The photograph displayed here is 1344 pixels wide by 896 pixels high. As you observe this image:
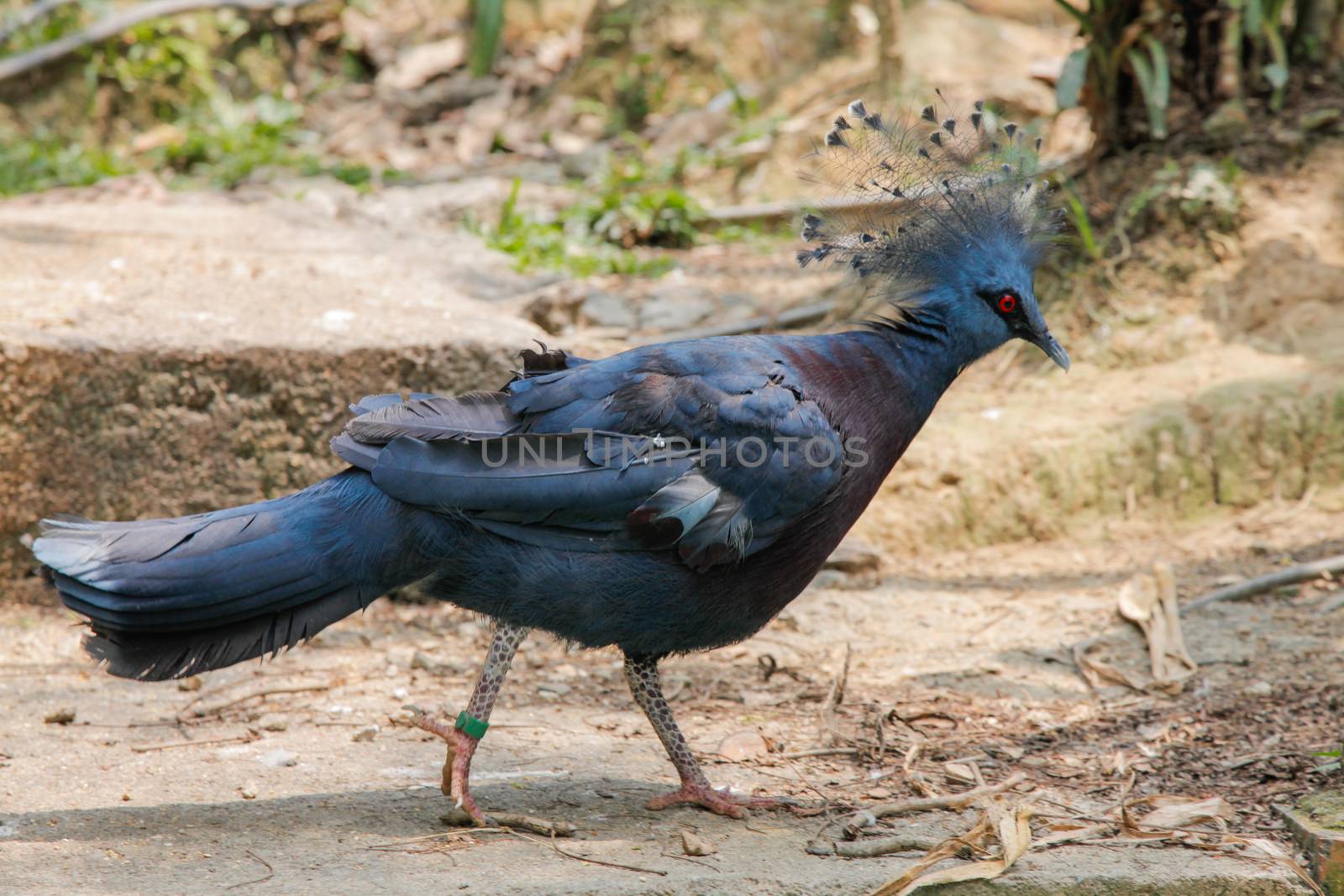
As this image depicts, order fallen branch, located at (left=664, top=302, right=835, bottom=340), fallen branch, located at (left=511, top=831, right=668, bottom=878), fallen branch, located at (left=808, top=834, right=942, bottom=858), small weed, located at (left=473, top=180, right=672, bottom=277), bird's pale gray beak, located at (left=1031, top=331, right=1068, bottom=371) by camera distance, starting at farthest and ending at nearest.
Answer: small weed, located at (left=473, top=180, right=672, bottom=277), fallen branch, located at (left=664, top=302, right=835, bottom=340), bird's pale gray beak, located at (left=1031, top=331, right=1068, bottom=371), fallen branch, located at (left=808, top=834, right=942, bottom=858), fallen branch, located at (left=511, top=831, right=668, bottom=878)

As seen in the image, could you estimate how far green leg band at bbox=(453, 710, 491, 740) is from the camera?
335cm

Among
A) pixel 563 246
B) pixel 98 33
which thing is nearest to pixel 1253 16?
pixel 563 246

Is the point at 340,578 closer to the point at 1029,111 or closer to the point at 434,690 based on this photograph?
the point at 434,690

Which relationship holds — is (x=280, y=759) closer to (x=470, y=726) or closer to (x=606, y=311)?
(x=470, y=726)

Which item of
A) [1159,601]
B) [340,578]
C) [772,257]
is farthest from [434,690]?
[772,257]

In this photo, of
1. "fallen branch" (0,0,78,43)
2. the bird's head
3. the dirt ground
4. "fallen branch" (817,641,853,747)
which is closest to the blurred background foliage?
"fallen branch" (0,0,78,43)

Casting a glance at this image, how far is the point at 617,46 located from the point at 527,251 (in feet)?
11.9

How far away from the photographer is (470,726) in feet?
11.0

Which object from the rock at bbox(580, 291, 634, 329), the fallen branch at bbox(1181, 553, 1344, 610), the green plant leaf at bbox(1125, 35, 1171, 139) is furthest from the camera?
the rock at bbox(580, 291, 634, 329)

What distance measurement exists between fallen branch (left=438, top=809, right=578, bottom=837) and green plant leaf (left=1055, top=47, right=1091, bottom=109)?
14.4 ft

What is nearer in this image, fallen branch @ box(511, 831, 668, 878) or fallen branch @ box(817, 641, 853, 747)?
fallen branch @ box(511, 831, 668, 878)

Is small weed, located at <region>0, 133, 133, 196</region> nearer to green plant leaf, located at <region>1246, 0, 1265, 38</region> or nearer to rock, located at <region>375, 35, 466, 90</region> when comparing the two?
rock, located at <region>375, 35, 466, 90</region>

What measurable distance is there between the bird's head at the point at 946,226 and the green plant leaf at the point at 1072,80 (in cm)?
264

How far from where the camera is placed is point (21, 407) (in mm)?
4637
